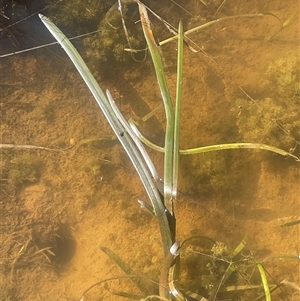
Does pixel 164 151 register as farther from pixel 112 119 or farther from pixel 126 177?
pixel 126 177

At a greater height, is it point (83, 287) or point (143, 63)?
point (143, 63)

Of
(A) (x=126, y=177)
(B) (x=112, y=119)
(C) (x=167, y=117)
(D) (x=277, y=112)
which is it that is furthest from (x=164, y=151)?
(D) (x=277, y=112)

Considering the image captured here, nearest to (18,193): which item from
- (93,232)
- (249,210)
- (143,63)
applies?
(93,232)

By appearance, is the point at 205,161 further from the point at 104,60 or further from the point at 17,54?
the point at 17,54

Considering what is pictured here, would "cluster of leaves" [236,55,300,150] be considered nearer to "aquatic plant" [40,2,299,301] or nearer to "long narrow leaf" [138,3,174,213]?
"aquatic plant" [40,2,299,301]

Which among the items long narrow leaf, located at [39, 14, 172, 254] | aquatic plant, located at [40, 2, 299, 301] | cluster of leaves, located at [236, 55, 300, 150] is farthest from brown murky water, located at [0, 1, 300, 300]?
long narrow leaf, located at [39, 14, 172, 254]

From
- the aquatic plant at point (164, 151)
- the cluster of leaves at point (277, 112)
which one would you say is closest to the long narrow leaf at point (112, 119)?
the aquatic plant at point (164, 151)
